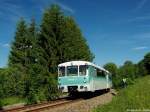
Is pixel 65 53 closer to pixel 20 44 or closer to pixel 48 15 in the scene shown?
pixel 48 15

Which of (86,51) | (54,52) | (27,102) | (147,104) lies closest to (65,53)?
(54,52)

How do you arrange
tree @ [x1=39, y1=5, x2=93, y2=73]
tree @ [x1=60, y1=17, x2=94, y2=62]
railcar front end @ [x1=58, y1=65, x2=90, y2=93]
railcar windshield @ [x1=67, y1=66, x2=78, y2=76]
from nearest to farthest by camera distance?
railcar front end @ [x1=58, y1=65, x2=90, y2=93], railcar windshield @ [x1=67, y1=66, x2=78, y2=76], tree @ [x1=39, y1=5, x2=93, y2=73], tree @ [x1=60, y1=17, x2=94, y2=62]

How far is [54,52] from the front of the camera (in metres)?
47.4

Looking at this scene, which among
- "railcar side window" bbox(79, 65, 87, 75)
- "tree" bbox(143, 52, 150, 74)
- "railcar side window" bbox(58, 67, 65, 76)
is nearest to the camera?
"railcar side window" bbox(79, 65, 87, 75)

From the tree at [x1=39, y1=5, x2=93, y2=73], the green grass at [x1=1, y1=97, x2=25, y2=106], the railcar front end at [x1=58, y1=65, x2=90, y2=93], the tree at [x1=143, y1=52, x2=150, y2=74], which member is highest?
the tree at [x1=143, y1=52, x2=150, y2=74]

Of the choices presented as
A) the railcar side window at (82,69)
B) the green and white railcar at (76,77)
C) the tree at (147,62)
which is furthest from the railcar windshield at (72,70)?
the tree at (147,62)

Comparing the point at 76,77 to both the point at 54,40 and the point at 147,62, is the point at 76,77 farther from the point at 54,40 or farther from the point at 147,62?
the point at 147,62

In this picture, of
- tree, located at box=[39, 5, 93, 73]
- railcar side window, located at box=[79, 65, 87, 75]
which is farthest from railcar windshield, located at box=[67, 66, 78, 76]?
tree, located at box=[39, 5, 93, 73]

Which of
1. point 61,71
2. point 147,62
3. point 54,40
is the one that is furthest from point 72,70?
point 147,62

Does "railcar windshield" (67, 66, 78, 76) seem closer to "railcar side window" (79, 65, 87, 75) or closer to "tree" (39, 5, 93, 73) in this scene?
"railcar side window" (79, 65, 87, 75)

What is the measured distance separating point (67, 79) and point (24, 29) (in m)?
32.6

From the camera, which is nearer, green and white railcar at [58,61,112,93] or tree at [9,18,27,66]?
green and white railcar at [58,61,112,93]

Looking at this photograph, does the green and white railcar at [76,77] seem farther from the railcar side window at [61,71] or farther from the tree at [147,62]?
the tree at [147,62]

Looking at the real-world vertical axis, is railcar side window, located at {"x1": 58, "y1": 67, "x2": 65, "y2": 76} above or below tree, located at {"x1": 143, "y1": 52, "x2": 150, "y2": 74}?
below
